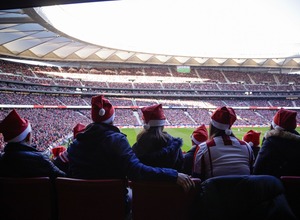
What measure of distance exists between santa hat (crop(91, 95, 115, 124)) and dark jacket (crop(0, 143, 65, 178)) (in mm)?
649

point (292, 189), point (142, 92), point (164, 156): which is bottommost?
point (292, 189)

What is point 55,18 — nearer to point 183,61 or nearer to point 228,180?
point 228,180

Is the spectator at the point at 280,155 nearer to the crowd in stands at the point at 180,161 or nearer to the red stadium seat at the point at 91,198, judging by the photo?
the crowd in stands at the point at 180,161

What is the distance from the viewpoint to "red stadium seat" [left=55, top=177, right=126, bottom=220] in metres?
1.92

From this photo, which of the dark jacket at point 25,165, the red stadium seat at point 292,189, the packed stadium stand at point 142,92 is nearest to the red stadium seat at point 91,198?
the dark jacket at point 25,165

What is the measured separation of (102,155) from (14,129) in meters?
1.09

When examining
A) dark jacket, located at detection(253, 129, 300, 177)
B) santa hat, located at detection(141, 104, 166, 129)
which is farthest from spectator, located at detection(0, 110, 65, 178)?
dark jacket, located at detection(253, 129, 300, 177)

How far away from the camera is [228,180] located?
1905 millimetres

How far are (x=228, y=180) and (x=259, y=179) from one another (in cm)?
24

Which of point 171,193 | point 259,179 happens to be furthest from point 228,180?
point 171,193

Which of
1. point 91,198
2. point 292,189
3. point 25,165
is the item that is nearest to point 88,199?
point 91,198

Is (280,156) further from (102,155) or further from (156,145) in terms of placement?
(102,155)

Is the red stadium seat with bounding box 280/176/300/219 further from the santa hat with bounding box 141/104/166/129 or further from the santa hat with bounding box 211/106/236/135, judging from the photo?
the santa hat with bounding box 141/104/166/129

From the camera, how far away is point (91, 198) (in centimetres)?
194
